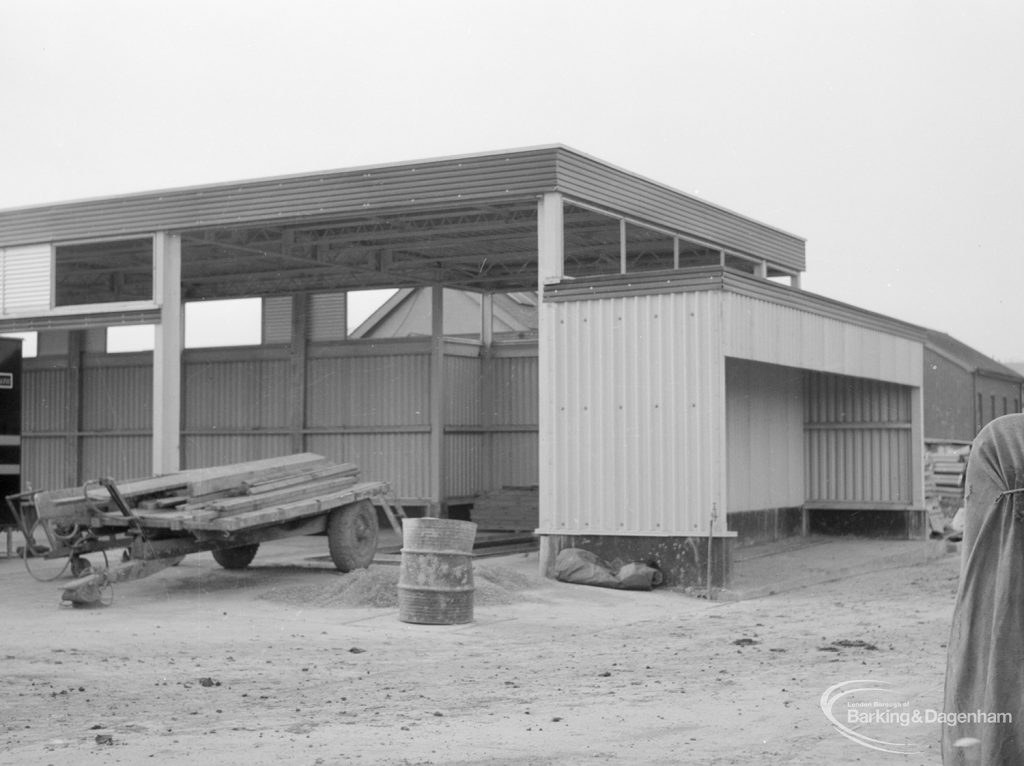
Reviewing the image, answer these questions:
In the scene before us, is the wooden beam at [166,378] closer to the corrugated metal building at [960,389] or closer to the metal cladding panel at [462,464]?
the metal cladding panel at [462,464]

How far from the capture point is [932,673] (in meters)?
10.4

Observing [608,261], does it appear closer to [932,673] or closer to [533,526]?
[533,526]

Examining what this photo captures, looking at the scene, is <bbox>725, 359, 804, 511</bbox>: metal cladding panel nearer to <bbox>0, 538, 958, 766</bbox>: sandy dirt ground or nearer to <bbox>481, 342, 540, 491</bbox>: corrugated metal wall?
<bbox>0, 538, 958, 766</bbox>: sandy dirt ground

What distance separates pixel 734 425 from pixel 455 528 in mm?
8506

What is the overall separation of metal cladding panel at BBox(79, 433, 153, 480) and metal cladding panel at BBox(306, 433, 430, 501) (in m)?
3.80

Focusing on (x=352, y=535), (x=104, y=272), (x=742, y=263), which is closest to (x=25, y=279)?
(x=104, y=272)

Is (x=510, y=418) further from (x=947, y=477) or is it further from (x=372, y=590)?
(x=372, y=590)

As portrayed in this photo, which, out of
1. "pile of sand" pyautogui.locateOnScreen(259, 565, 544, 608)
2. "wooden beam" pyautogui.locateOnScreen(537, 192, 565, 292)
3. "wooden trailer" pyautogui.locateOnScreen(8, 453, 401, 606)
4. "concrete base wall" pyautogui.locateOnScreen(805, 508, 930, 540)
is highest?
"wooden beam" pyautogui.locateOnScreen(537, 192, 565, 292)

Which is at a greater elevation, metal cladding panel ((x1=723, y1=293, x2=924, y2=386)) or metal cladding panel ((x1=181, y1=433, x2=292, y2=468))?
metal cladding panel ((x1=723, y1=293, x2=924, y2=386))

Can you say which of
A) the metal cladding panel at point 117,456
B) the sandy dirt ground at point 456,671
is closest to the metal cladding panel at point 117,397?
the metal cladding panel at point 117,456

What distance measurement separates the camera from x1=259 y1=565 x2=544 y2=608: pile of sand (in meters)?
15.2

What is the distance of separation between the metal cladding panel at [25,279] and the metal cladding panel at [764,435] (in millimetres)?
11118

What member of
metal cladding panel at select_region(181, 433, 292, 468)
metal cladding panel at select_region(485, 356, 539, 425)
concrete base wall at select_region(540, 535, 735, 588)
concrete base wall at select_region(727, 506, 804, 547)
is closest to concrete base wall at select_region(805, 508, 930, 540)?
concrete base wall at select_region(727, 506, 804, 547)

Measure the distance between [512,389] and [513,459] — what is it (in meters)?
1.46
